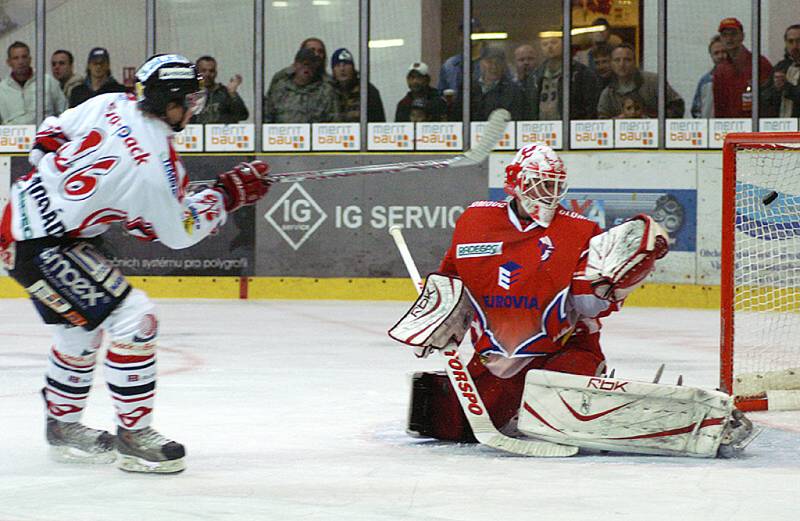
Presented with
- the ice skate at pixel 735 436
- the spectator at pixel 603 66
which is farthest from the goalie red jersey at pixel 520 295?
the spectator at pixel 603 66

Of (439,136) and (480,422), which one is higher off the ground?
(439,136)

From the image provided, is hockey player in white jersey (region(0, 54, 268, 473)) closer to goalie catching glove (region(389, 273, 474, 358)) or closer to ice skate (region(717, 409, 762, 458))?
goalie catching glove (region(389, 273, 474, 358))

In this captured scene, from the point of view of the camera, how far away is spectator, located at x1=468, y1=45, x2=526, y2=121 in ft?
33.9

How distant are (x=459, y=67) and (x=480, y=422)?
Result: 22.2 ft

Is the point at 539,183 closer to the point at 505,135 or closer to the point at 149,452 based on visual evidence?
the point at 149,452

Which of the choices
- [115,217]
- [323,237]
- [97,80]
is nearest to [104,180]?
[115,217]

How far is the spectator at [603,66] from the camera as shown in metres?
10.1

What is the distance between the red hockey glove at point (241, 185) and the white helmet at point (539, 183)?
767 millimetres

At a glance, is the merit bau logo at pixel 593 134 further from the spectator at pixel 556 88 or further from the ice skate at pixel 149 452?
the ice skate at pixel 149 452

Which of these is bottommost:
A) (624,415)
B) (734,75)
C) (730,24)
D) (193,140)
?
(624,415)

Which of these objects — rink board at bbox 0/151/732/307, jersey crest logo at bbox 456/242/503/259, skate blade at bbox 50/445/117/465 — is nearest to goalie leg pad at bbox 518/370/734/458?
jersey crest logo at bbox 456/242/503/259

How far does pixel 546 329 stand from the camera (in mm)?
4008

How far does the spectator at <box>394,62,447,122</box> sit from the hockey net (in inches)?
130

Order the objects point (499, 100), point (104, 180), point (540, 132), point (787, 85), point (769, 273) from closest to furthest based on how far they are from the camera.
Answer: point (104, 180), point (769, 273), point (787, 85), point (540, 132), point (499, 100)
